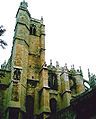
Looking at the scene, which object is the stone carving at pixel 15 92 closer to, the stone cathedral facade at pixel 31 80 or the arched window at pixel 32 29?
the stone cathedral facade at pixel 31 80

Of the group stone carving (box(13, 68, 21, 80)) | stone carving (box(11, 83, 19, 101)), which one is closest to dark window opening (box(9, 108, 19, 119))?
stone carving (box(11, 83, 19, 101))

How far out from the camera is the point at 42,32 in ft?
111

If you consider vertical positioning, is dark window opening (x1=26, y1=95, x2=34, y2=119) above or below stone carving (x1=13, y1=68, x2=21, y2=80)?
below

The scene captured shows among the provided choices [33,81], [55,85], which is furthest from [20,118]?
[55,85]

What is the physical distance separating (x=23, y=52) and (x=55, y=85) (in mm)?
6564

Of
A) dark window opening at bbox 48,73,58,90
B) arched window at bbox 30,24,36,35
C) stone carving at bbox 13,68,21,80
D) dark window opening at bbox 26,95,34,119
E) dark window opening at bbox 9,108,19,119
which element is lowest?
dark window opening at bbox 9,108,19,119

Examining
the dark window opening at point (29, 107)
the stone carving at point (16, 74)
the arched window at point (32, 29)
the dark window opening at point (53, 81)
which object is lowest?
the dark window opening at point (29, 107)

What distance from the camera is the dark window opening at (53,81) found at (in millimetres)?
30091

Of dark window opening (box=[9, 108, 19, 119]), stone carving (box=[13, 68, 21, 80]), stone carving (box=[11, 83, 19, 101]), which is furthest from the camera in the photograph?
stone carving (box=[13, 68, 21, 80])

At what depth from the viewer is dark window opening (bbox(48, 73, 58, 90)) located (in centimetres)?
3009

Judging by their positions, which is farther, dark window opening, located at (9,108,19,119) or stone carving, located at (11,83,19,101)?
stone carving, located at (11,83,19,101)

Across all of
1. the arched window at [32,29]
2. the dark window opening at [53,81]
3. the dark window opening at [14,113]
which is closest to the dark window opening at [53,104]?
the dark window opening at [53,81]

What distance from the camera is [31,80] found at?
28.1 m

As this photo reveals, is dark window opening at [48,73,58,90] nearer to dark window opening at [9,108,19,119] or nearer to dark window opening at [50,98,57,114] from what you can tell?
dark window opening at [50,98,57,114]
